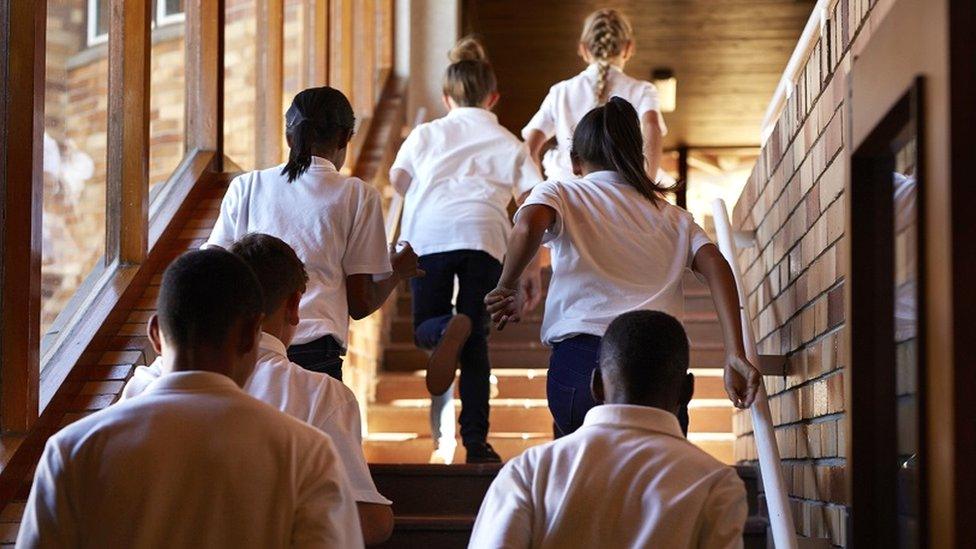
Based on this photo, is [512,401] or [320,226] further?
[512,401]

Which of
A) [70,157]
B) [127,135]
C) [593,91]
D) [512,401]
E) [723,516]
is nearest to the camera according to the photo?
[723,516]

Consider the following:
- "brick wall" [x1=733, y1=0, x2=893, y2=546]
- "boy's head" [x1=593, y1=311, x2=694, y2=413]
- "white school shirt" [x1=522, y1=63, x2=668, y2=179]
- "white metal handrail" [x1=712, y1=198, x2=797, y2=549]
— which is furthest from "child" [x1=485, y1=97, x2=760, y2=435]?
"white school shirt" [x1=522, y1=63, x2=668, y2=179]

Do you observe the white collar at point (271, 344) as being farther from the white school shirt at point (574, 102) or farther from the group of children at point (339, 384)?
the white school shirt at point (574, 102)

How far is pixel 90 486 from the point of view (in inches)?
71.6

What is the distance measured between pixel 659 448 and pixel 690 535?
0.13m

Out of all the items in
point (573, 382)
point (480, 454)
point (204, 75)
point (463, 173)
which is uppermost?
point (204, 75)

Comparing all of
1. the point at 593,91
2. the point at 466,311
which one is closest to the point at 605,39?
the point at 593,91

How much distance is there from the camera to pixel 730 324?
326cm

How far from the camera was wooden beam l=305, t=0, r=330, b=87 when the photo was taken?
22.3ft

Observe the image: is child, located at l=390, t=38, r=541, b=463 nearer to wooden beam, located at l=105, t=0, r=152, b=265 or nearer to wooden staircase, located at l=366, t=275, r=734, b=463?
wooden staircase, located at l=366, t=275, r=734, b=463

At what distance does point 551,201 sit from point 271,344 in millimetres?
1010

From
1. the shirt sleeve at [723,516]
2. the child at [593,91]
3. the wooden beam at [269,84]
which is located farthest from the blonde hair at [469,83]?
the shirt sleeve at [723,516]

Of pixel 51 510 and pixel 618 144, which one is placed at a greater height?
pixel 618 144

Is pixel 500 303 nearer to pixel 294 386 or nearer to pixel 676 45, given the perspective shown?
pixel 294 386
